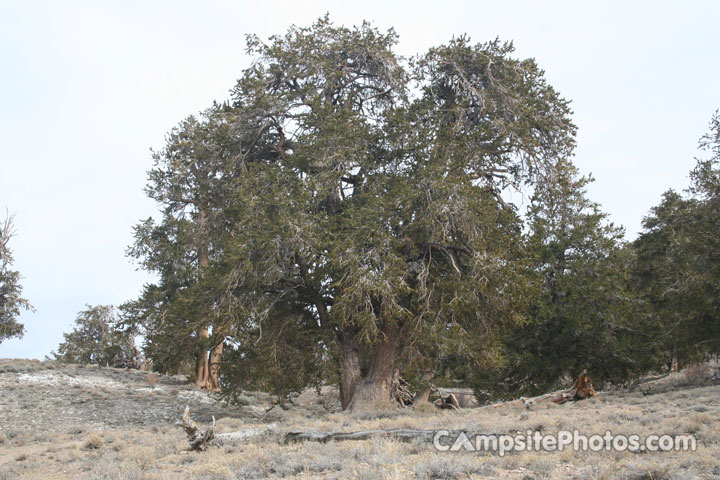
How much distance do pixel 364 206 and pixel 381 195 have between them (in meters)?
0.81

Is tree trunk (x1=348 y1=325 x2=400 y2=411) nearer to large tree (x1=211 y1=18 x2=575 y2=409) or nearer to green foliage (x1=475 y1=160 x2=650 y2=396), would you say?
large tree (x1=211 y1=18 x2=575 y2=409)

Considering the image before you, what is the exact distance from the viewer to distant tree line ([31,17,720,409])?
1440 cm

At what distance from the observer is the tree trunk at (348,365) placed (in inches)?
642

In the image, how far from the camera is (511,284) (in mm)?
14328

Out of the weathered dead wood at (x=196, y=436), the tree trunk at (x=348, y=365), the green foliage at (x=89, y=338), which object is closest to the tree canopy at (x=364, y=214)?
the tree trunk at (x=348, y=365)

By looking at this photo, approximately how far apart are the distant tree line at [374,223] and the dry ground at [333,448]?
2172mm

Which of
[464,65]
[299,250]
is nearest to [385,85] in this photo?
[464,65]

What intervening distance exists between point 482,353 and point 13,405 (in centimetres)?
1467

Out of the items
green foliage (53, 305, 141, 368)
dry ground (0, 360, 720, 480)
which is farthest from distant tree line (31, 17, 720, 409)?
green foliage (53, 305, 141, 368)

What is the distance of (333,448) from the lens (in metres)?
8.81

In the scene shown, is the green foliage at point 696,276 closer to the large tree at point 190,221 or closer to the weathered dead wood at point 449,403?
the weathered dead wood at point 449,403

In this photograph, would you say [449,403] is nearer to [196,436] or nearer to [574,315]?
[574,315]

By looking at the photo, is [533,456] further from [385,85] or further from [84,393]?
[84,393]

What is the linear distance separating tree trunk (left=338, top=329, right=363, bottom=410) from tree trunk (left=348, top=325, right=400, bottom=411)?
20 centimetres
